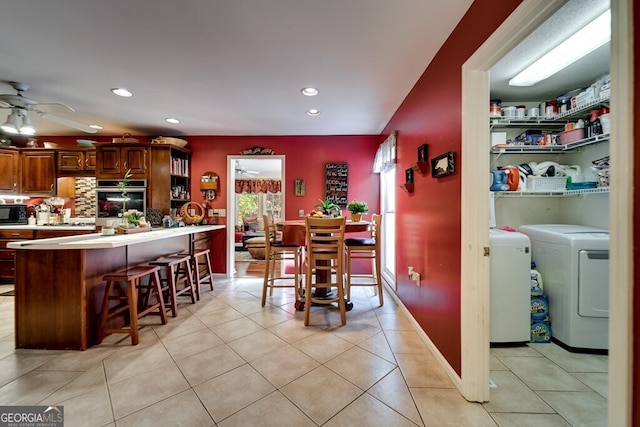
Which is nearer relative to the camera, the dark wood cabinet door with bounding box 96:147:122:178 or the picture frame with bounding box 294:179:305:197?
the dark wood cabinet door with bounding box 96:147:122:178

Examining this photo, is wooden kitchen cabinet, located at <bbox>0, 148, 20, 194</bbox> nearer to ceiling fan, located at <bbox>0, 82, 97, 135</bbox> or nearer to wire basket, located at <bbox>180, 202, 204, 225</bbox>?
ceiling fan, located at <bbox>0, 82, 97, 135</bbox>

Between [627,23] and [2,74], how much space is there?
417 centimetres

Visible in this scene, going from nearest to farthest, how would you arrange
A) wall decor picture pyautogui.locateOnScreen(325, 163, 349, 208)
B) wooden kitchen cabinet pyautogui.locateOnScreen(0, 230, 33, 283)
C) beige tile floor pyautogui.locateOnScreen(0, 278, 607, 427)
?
beige tile floor pyautogui.locateOnScreen(0, 278, 607, 427) → wooden kitchen cabinet pyautogui.locateOnScreen(0, 230, 33, 283) → wall decor picture pyautogui.locateOnScreen(325, 163, 349, 208)

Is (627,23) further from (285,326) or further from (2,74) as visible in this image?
(2,74)

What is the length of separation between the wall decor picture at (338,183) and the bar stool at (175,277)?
7.56 feet

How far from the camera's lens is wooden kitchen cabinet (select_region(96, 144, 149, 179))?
12.3ft

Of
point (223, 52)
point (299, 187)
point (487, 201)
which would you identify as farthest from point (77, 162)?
point (487, 201)

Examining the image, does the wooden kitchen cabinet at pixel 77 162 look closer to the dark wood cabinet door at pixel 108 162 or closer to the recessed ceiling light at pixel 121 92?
the dark wood cabinet door at pixel 108 162

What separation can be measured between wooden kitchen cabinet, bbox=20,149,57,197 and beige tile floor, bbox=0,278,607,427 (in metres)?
2.64

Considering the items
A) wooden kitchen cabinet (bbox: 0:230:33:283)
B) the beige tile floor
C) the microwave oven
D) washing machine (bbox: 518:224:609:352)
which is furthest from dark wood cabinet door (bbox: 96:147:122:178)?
washing machine (bbox: 518:224:609:352)

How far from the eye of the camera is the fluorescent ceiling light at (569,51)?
5.01 ft

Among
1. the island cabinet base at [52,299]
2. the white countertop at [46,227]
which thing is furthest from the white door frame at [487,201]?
the white countertop at [46,227]

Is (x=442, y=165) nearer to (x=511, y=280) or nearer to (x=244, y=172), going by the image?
(x=511, y=280)

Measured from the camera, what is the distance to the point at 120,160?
3.75 m
